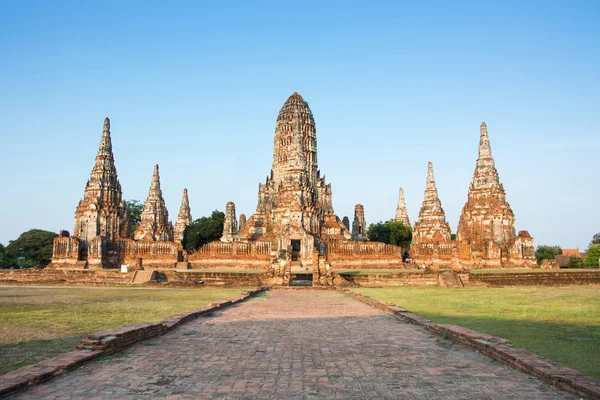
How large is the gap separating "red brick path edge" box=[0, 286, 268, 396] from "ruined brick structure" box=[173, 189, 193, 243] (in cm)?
5235

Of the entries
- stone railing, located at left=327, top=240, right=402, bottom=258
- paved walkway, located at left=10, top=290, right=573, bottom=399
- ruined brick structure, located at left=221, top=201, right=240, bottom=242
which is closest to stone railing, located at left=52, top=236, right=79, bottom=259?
stone railing, located at left=327, top=240, right=402, bottom=258

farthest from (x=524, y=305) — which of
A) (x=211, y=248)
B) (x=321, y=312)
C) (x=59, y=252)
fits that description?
(x=59, y=252)

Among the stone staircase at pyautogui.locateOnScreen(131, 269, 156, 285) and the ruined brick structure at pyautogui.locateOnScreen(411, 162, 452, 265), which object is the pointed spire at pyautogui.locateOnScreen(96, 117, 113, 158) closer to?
the stone staircase at pyautogui.locateOnScreen(131, 269, 156, 285)

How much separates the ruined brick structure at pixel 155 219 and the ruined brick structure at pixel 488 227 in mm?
26949

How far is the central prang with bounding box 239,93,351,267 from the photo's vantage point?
125 ft

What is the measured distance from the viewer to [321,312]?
13812mm

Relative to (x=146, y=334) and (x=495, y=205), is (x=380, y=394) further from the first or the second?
(x=495, y=205)

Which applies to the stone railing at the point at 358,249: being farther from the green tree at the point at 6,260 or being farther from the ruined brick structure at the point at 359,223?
the green tree at the point at 6,260

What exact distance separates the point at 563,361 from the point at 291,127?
45695 mm

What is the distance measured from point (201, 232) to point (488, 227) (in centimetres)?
3565

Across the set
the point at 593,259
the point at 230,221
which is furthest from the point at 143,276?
the point at 593,259

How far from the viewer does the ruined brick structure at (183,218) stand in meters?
61.7

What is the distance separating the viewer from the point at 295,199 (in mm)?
39781

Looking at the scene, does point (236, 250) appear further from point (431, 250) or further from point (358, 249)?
point (431, 250)
